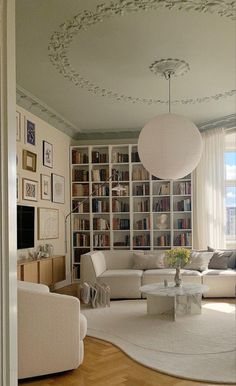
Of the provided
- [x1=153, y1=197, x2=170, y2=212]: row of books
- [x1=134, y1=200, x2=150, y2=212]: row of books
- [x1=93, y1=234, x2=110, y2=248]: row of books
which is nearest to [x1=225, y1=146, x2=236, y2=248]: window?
[x1=153, y1=197, x2=170, y2=212]: row of books

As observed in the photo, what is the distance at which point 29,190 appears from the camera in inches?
250

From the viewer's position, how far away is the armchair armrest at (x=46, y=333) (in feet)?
10.7

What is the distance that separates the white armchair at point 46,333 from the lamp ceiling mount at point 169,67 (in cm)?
298

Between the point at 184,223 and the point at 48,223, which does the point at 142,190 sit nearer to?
the point at 184,223

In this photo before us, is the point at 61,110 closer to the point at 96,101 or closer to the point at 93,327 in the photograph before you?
the point at 96,101

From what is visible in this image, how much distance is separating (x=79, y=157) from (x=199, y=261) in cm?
323

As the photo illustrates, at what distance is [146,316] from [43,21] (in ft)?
12.0

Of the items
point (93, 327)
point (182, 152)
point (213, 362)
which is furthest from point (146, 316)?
point (182, 152)

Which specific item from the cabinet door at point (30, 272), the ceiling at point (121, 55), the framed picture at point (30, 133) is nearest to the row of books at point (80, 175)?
the ceiling at point (121, 55)

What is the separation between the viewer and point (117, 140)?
8.63 m

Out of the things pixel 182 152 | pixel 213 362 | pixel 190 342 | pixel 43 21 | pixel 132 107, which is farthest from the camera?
pixel 132 107

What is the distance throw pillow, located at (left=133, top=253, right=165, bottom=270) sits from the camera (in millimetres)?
7055

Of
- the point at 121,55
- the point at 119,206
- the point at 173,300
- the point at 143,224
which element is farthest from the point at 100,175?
the point at 121,55

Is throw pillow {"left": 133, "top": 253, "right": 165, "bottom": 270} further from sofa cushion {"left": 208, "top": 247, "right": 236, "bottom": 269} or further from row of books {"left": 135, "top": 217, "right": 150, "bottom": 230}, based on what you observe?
row of books {"left": 135, "top": 217, "right": 150, "bottom": 230}
